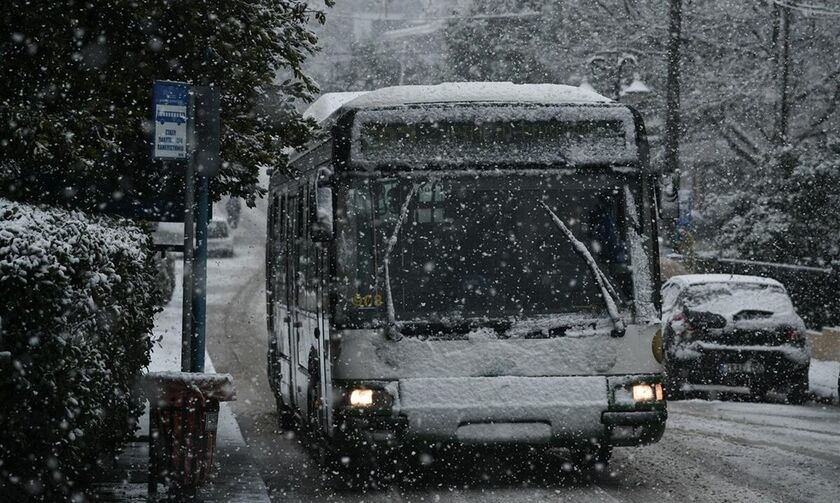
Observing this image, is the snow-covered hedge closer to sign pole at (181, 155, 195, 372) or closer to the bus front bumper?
sign pole at (181, 155, 195, 372)

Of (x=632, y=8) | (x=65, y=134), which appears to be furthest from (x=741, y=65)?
(x=65, y=134)

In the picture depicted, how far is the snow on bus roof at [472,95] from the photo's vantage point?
10672mm

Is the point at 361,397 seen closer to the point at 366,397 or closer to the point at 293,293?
the point at 366,397

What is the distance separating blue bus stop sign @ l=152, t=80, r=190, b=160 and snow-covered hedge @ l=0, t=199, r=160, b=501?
1.07m

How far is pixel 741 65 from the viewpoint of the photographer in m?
36.4

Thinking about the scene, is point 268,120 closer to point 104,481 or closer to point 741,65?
point 104,481

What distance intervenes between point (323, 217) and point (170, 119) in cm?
144

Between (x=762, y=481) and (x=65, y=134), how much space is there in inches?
228

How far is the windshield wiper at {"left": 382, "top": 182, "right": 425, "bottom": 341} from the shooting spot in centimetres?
1010

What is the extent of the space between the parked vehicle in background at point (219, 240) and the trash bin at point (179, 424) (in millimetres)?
39055

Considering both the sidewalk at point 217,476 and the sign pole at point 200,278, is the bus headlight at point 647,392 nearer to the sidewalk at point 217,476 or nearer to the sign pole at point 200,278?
the sidewalk at point 217,476

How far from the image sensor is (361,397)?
10.1 m

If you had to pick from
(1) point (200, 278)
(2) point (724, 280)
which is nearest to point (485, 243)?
(1) point (200, 278)

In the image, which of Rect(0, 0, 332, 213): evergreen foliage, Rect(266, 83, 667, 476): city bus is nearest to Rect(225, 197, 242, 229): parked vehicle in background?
Rect(0, 0, 332, 213): evergreen foliage
